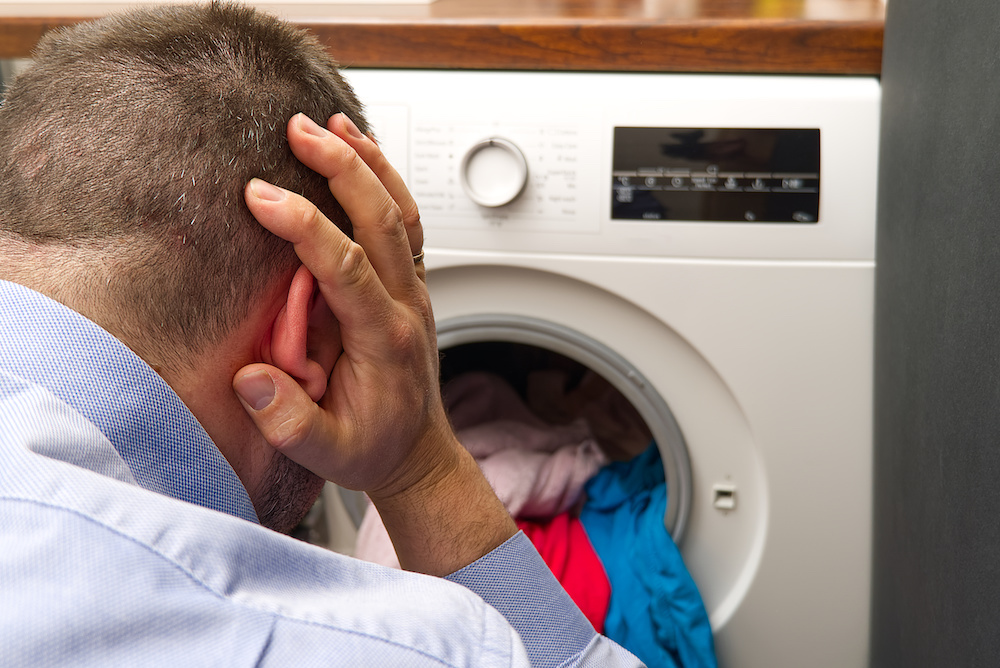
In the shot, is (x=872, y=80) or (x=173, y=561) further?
(x=872, y=80)

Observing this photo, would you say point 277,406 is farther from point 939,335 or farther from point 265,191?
point 939,335

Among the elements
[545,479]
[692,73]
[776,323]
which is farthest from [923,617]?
[692,73]

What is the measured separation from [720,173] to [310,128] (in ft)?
1.67

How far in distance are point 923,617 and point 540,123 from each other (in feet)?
1.95

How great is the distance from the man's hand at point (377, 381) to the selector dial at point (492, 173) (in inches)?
10.3

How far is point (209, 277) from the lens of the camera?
1.44 feet

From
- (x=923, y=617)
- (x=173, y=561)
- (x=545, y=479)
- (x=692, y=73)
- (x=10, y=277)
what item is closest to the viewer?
(x=173, y=561)

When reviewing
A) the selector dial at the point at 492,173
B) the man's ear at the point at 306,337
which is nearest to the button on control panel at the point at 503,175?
the selector dial at the point at 492,173

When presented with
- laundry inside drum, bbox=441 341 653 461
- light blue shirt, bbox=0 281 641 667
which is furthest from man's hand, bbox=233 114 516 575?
laundry inside drum, bbox=441 341 653 461

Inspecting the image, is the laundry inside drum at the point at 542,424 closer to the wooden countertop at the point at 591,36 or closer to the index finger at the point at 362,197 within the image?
the wooden countertop at the point at 591,36

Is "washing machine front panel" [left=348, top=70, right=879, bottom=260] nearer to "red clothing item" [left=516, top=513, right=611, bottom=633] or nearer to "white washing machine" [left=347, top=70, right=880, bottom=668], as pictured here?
"white washing machine" [left=347, top=70, right=880, bottom=668]

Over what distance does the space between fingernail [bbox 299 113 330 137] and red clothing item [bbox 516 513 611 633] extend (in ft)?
2.10

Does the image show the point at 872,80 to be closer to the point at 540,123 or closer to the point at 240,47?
the point at 540,123

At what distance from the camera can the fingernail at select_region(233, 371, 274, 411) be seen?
462 millimetres
